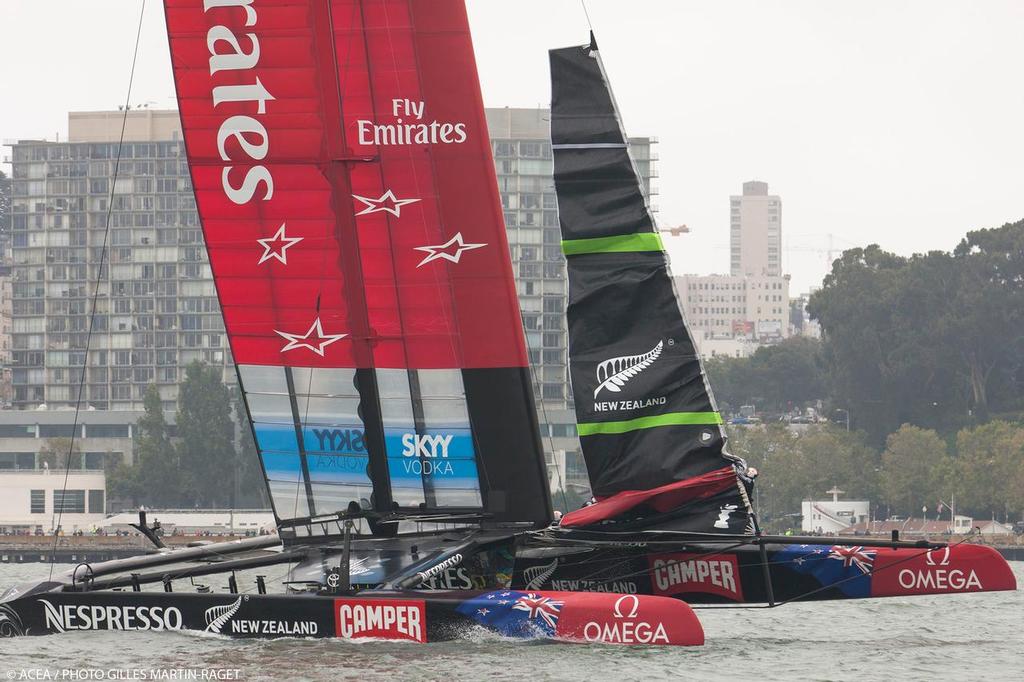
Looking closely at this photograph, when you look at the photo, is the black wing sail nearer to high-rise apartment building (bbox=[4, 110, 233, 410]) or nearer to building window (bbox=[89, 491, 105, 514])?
building window (bbox=[89, 491, 105, 514])

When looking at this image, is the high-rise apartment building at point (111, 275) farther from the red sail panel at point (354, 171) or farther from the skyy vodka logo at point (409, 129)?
the skyy vodka logo at point (409, 129)

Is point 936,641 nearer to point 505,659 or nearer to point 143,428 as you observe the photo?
point 505,659

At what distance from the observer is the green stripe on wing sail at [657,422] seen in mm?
16453

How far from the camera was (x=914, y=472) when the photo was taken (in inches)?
2628

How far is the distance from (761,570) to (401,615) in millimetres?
3742

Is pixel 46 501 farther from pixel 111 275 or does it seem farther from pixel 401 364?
pixel 401 364

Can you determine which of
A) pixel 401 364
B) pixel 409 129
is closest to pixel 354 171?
pixel 409 129

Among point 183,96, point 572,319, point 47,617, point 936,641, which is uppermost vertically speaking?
point 183,96

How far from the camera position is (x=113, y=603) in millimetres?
15570

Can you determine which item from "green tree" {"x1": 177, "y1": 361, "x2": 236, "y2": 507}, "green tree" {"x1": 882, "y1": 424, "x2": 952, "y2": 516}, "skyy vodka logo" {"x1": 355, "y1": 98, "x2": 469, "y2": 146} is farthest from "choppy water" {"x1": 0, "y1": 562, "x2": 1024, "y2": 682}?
"green tree" {"x1": 177, "y1": 361, "x2": 236, "y2": 507}

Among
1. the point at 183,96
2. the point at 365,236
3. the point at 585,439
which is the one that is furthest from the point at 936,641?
the point at 183,96

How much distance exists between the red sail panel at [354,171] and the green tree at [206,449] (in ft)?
200

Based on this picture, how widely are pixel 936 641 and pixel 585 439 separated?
397 centimetres

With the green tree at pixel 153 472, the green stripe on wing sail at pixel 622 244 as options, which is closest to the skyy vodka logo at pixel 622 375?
the green stripe on wing sail at pixel 622 244
